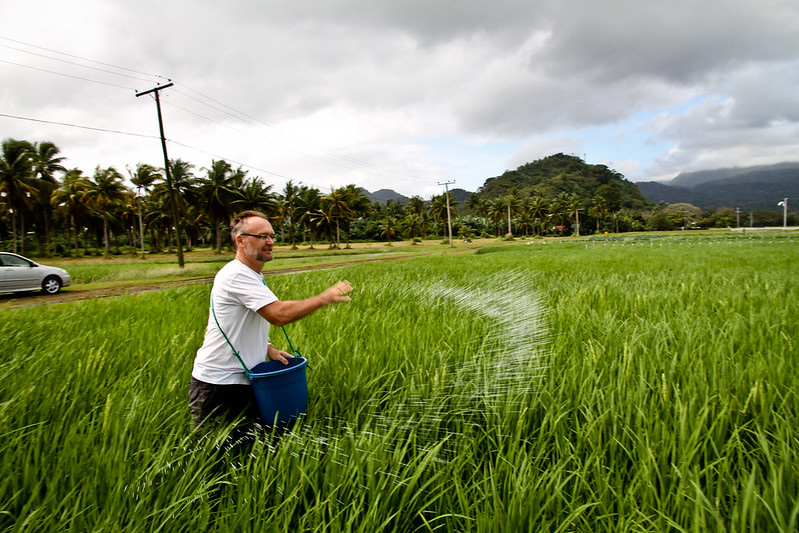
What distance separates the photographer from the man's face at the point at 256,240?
6.89 feet

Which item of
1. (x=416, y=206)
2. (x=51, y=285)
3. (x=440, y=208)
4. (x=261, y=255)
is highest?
(x=416, y=206)

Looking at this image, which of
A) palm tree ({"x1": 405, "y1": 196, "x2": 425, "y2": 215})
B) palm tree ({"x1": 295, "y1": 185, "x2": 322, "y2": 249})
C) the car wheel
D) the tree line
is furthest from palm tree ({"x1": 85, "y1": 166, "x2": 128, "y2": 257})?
palm tree ({"x1": 405, "y1": 196, "x2": 425, "y2": 215})

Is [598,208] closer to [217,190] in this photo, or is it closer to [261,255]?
[217,190]

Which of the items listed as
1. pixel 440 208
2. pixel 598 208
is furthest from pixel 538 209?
pixel 440 208

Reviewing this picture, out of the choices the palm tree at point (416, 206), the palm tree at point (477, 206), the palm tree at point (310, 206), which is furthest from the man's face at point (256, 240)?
the palm tree at point (477, 206)

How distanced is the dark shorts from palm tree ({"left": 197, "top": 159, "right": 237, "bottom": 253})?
47294mm

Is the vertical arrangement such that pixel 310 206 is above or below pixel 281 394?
above

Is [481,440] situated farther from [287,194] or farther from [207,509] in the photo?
[287,194]

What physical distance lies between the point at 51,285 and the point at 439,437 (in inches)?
600

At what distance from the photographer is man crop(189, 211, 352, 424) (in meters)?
2.03

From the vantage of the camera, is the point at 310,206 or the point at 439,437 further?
the point at 310,206

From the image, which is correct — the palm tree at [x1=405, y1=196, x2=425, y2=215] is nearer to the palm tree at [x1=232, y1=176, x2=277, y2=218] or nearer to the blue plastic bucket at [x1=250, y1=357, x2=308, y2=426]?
the palm tree at [x1=232, y1=176, x2=277, y2=218]

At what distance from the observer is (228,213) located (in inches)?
1893

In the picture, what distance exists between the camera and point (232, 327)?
209 centimetres
